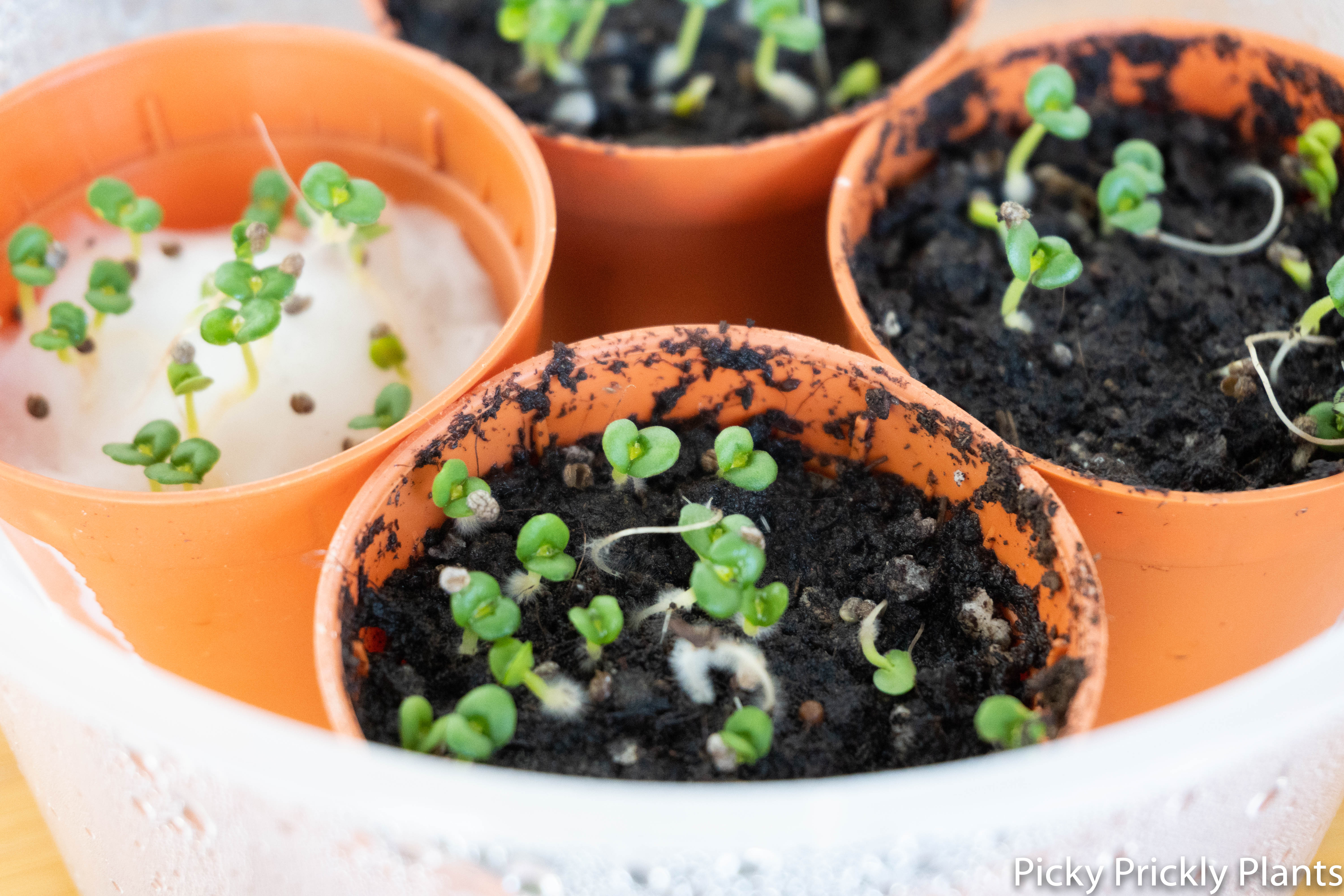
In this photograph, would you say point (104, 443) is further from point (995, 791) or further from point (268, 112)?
point (995, 791)

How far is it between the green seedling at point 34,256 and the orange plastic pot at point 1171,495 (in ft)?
2.40

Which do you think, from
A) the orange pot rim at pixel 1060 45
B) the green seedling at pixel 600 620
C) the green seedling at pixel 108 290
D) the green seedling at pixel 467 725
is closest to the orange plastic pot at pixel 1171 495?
the orange pot rim at pixel 1060 45

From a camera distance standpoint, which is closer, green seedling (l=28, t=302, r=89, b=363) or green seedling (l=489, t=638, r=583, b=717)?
green seedling (l=489, t=638, r=583, b=717)

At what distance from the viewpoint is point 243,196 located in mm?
1188

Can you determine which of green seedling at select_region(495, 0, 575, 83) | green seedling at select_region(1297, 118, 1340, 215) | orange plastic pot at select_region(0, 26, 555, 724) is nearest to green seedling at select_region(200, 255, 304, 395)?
orange plastic pot at select_region(0, 26, 555, 724)

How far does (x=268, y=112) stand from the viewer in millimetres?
1138

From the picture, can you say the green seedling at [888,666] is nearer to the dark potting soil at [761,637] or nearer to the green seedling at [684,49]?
the dark potting soil at [761,637]

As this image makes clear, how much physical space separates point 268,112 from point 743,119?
52 cm

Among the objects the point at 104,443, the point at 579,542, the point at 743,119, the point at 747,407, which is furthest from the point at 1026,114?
the point at 104,443

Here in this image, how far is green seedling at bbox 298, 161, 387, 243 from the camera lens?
0.93 m

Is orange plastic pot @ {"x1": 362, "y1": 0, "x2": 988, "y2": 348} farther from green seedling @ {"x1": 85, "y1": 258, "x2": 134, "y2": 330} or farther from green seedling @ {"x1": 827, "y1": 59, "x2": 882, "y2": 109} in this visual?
green seedling @ {"x1": 85, "y1": 258, "x2": 134, "y2": 330}

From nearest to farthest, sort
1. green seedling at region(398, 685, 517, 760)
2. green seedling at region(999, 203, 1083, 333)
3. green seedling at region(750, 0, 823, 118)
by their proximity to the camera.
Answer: green seedling at region(398, 685, 517, 760) → green seedling at region(999, 203, 1083, 333) → green seedling at region(750, 0, 823, 118)

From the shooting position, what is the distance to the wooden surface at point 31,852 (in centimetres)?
95

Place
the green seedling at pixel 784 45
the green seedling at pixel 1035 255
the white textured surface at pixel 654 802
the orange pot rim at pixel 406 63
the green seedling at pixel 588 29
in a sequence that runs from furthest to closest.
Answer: the green seedling at pixel 588 29 → the green seedling at pixel 784 45 → the green seedling at pixel 1035 255 → the orange pot rim at pixel 406 63 → the white textured surface at pixel 654 802
